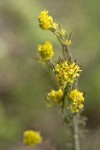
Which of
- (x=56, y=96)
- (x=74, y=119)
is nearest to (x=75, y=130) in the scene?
(x=74, y=119)

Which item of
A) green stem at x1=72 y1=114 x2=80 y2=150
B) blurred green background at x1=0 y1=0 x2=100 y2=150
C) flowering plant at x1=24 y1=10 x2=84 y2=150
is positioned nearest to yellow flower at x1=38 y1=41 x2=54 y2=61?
flowering plant at x1=24 y1=10 x2=84 y2=150

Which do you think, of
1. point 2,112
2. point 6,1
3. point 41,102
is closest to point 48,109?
point 41,102

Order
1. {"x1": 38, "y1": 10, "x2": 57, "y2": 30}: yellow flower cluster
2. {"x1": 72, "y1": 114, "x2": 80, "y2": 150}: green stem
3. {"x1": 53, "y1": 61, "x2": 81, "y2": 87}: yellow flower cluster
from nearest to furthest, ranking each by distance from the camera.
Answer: {"x1": 53, "y1": 61, "x2": 81, "y2": 87}: yellow flower cluster → {"x1": 38, "y1": 10, "x2": 57, "y2": 30}: yellow flower cluster → {"x1": 72, "y1": 114, "x2": 80, "y2": 150}: green stem

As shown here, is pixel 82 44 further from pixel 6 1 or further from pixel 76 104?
pixel 76 104

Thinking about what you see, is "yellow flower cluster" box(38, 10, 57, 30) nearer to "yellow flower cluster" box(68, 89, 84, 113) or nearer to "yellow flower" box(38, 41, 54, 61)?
"yellow flower" box(38, 41, 54, 61)

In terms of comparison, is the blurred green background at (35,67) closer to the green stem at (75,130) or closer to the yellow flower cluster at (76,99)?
the green stem at (75,130)

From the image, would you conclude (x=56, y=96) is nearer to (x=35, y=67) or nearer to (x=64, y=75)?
(x=64, y=75)

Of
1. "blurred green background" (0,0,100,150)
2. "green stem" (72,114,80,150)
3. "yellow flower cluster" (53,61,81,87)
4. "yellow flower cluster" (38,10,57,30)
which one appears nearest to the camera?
"yellow flower cluster" (53,61,81,87)
